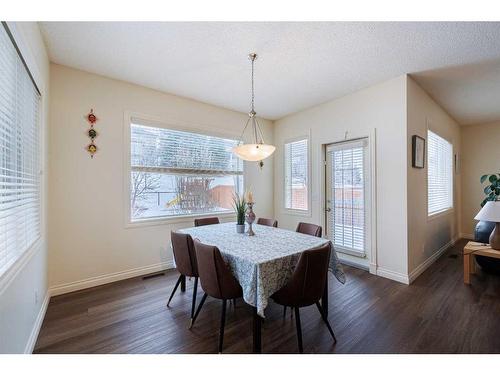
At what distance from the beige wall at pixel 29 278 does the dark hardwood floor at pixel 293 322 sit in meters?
0.22

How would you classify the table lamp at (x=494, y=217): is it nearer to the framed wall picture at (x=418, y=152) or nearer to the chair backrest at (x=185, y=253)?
the framed wall picture at (x=418, y=152)

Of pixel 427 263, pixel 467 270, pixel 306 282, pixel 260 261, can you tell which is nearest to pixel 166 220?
pixel 260 261

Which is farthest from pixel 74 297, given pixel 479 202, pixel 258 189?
pixel 479 202

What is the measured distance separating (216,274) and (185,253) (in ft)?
1.89

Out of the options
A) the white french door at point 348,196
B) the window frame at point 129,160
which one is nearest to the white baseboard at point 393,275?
the white french door at point 348,196

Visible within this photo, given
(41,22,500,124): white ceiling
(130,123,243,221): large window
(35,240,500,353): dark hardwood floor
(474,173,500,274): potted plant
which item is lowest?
(35,240,500,353): dark hardwood floor

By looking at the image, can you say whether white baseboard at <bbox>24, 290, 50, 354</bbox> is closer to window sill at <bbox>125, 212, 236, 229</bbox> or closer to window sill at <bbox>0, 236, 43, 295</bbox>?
window sill at <bbox>0, 236, 43, 295</bbox>

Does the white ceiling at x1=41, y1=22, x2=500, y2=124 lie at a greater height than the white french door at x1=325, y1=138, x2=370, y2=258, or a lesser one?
greater

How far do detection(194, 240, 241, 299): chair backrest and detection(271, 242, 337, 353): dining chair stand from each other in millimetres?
332

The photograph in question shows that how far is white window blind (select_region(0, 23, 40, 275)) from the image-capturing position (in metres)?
1.41

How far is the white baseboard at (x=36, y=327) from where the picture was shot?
1.72 meters

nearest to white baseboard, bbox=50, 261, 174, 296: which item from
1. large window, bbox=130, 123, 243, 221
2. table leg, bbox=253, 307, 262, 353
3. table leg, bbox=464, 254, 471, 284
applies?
large window, bbox=130, 123, 243, 221
